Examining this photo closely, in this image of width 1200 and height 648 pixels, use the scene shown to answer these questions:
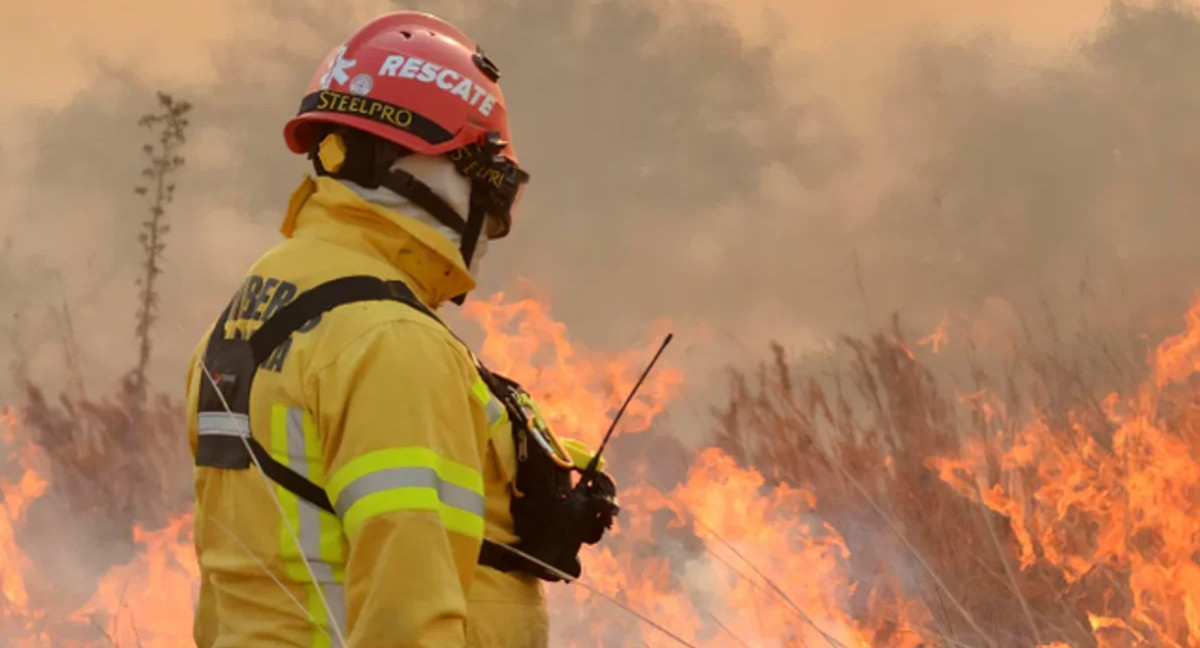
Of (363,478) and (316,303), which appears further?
(316,303)

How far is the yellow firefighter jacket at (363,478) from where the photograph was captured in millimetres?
2373

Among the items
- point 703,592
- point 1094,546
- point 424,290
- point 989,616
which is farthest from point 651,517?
point 424,290

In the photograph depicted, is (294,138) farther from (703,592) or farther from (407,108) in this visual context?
(703,592)

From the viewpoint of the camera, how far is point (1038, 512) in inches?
229

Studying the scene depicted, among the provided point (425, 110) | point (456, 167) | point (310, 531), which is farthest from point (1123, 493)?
point (310, 531)

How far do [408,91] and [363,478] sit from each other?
116 centimetres

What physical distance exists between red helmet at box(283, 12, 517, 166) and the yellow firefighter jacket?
0.82ft

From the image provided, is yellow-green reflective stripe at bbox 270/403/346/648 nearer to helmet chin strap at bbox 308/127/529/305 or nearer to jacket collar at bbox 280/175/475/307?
jacket collar at bbox 280/175/475/307

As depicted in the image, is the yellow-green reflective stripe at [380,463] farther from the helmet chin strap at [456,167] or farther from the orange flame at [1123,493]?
the orange flame at [1123,493]

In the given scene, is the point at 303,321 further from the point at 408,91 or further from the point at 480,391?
the point at 408,91

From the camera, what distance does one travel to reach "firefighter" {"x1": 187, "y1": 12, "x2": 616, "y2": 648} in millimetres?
2396

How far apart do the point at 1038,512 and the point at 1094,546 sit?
0.98 ft

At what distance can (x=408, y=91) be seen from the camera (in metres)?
3.14

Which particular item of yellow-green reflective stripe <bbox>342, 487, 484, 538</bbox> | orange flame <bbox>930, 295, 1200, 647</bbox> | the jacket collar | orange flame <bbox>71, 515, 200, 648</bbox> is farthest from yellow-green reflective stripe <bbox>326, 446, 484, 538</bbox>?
orange flame <bbox>71, 515, 200, 648</bbox>
